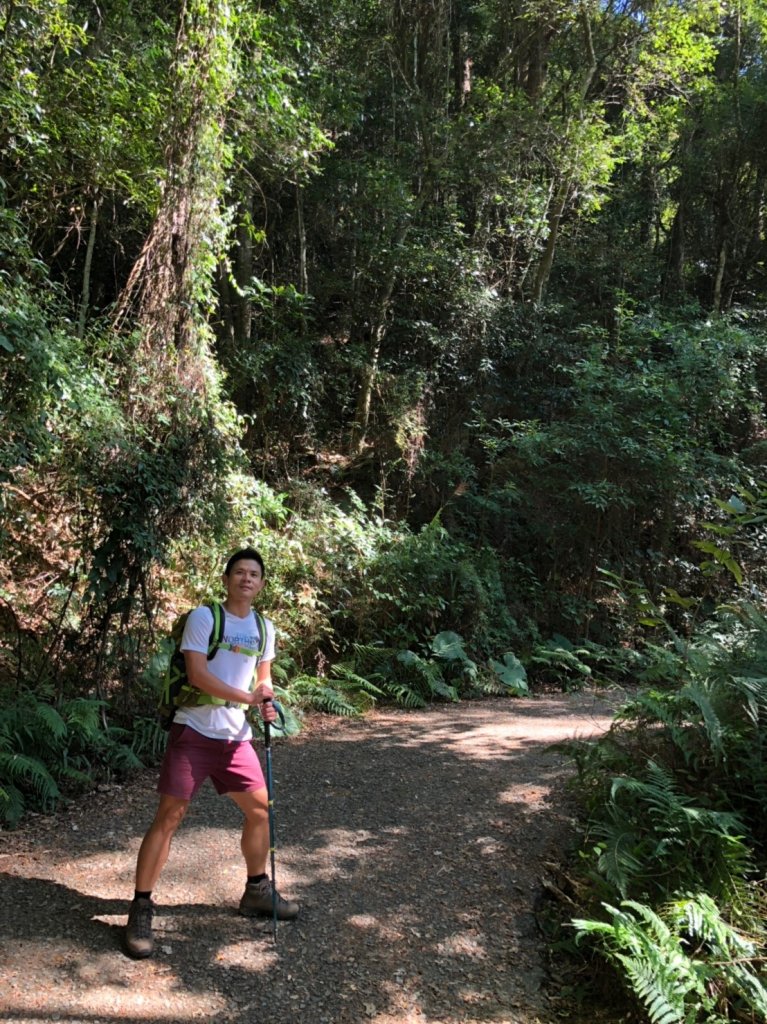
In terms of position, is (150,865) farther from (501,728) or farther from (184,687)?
(501,728)

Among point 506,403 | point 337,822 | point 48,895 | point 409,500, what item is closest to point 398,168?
point 506,403

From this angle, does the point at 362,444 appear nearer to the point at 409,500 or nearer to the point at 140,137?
the point at 409,500

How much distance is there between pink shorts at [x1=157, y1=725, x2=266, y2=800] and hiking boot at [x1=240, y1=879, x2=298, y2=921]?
54 centimetres

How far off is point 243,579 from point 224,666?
0.43 meters

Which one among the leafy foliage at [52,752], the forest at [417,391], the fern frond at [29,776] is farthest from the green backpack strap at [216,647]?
the fern frond at [29,776]

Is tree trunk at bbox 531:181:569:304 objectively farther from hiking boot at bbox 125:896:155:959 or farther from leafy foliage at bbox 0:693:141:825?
hiking boot at bbox 125:896:155:959

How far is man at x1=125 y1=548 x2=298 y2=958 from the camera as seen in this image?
335 centimetres

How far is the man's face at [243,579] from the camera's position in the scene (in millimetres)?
3594

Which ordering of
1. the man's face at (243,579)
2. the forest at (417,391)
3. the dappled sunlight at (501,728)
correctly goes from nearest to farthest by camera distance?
the man's face at (243,579) < the forest at (417,391) < the dappled sunlight at (501,728)

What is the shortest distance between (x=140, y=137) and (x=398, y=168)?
6.62 metres

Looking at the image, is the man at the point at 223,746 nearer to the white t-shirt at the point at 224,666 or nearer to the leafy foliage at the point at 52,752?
the white t-shirt at the point at 224,666

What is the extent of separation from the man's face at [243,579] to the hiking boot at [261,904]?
149 centimetres

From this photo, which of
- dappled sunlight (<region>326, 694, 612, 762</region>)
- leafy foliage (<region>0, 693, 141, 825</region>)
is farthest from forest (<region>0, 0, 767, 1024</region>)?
dappled sunlight (<region>326, 694, 612, 762</region>)

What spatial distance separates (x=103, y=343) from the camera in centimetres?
652
